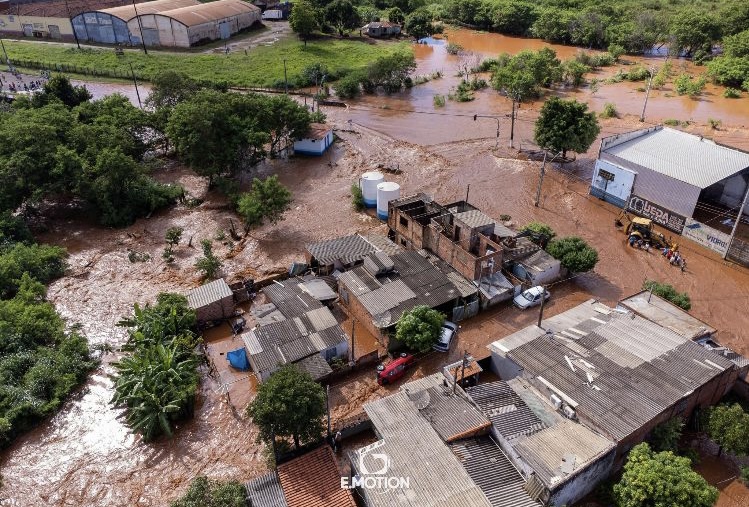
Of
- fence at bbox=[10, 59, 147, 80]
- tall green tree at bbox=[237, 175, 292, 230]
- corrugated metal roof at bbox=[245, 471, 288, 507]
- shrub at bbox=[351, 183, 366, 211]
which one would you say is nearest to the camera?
corrugated metal roof at bbox=[245, 471, 288, 507]

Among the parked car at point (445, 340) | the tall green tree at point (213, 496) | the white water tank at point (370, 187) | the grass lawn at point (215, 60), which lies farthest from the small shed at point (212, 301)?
the grass lawn at point (215, 60)

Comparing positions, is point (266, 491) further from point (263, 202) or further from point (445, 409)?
point (263, 202)

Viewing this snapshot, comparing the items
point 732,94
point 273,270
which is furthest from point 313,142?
point 732,94

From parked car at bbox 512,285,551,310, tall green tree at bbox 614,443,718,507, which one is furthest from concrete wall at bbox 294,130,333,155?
tall green tree at bbox 614,443,718,507

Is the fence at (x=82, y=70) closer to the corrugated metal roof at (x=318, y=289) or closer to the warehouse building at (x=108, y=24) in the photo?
the warehouse building at (x=108, y=24)

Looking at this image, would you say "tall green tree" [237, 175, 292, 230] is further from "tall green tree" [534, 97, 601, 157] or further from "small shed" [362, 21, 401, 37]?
"small shed" [362, 21, 401, 37]

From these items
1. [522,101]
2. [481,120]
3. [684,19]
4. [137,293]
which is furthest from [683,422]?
[684,19]

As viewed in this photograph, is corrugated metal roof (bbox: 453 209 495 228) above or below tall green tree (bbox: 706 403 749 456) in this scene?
above
